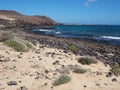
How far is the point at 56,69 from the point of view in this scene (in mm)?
11836

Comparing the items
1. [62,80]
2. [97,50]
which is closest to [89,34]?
[97,50]

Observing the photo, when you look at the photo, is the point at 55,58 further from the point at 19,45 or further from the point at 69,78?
the point at 69,78

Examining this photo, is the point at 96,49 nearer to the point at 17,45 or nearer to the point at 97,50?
the point at 97,50

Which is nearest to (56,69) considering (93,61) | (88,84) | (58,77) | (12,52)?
(58,77)

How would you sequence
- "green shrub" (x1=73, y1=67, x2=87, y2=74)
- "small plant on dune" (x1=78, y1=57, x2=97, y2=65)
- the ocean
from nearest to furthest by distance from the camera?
"green shrub" (x1=73, y1=67, x2=87, y2=74), "small plant on dune" (x1=78, y1=57, x2=97, y2=65), the ocean

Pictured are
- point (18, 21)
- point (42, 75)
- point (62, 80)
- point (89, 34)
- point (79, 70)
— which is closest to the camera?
point (62, 80)

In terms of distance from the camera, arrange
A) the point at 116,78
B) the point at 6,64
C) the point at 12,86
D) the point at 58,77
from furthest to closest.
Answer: the point at 6,64 → the point at 116,78 → the point at 58,77 → the point at 12,86

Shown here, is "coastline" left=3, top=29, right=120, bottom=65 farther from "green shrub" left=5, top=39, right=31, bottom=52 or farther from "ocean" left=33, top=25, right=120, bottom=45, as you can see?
"ocean" left=33, top=25, right=120, bottom=45

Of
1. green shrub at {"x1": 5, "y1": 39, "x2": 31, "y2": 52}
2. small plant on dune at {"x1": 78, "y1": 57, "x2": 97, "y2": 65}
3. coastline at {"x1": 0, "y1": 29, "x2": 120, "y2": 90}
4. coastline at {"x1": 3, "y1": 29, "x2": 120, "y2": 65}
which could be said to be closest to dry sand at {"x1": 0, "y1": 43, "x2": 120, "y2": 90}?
coastline at {"x1": 0, "y1": 29, "x2": 120, "y2": 90}

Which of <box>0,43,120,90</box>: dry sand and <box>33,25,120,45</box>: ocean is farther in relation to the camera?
<box>33,25,120,45</box>: ocean

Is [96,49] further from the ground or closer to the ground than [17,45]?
closer to the ground

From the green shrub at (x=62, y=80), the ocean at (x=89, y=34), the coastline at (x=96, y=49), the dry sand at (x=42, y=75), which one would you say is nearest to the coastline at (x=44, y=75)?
the dry sand at (x=42, y=75)

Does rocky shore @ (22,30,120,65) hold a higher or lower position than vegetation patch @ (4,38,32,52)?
lower

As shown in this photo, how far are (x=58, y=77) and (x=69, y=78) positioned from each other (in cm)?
45
